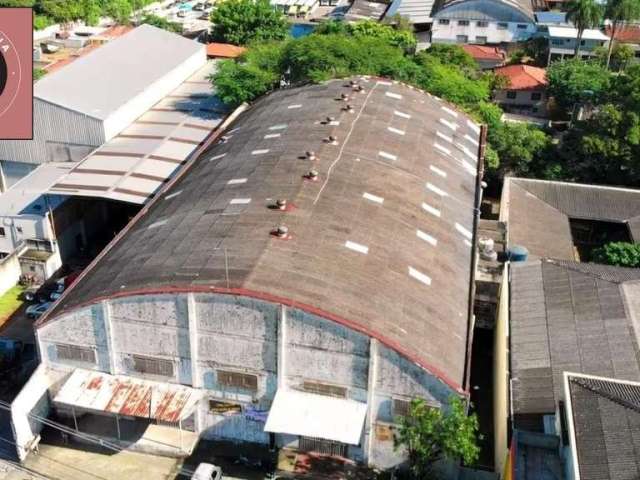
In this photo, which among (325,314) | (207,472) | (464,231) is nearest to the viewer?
Result: (325,314)

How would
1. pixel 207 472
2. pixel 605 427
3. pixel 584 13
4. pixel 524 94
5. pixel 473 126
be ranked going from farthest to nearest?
pixel 584 13, pixel 524 94, pixel 473 126, pixel 207 472, pixel 605 427

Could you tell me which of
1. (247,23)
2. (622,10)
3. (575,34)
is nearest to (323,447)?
(622,10)

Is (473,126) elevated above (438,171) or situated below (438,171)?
above

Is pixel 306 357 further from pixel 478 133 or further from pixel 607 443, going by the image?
pixel 478 133

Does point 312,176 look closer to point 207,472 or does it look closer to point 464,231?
point 464,231

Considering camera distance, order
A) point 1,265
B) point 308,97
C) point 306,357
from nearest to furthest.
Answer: point 306,357
point 1,265
point 308,97

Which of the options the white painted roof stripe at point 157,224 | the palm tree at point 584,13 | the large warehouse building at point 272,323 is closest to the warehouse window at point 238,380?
the large warehouse building at point 272,323

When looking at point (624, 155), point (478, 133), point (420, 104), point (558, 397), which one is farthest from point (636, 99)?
point (558, 397)

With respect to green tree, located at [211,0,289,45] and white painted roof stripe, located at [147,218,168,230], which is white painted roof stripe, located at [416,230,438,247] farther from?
green tree, located at [211,0,289,45]
